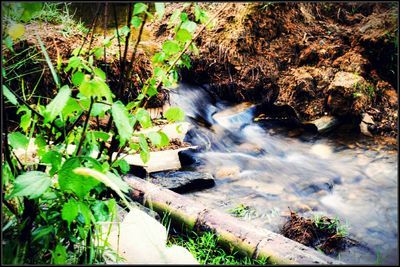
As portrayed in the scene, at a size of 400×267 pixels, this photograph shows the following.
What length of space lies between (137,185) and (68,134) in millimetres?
1328

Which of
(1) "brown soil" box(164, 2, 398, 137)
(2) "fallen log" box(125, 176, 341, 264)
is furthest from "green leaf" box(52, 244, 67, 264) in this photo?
(1) "brown soil" box(164, 2, 398, 137)

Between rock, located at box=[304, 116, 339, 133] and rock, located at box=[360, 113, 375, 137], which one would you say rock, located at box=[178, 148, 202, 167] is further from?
rock, located at box=[360, 113, 375, 137]

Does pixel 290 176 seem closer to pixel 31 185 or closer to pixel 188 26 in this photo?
pixel 188 26

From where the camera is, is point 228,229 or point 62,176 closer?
point 62,176

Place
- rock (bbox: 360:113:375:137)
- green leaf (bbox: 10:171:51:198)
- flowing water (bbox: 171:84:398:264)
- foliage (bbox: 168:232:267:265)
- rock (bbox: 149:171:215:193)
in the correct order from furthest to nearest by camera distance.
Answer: rock (bbox: 360:113:375:137), rock (bbox: 149:171:215:193), flowing water (bbox: 171:84:398:264), foliage (bbox: 168:232:267:265), green leaf (bbox: 10:171:51:198)

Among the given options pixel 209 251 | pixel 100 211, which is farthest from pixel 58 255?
pixel 209 251

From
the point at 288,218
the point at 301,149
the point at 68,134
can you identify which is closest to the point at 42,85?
the point at 68,134

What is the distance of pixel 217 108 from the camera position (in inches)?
236

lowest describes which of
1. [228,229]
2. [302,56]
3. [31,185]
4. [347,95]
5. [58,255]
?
[228,229]

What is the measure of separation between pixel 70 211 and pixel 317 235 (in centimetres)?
227

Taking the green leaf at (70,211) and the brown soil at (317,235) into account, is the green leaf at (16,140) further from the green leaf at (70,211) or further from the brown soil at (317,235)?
the brown soil at (317,235)

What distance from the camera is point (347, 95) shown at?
5406 millimetres

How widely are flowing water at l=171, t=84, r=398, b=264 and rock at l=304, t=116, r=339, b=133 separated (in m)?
0.26

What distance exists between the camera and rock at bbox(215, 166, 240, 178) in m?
4.21
